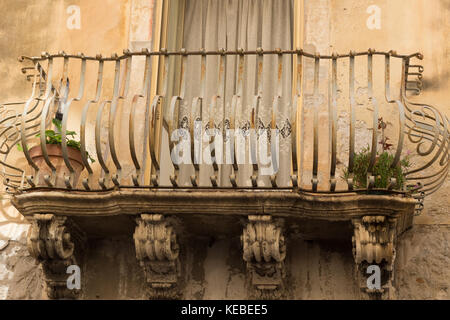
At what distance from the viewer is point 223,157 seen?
9.21 m

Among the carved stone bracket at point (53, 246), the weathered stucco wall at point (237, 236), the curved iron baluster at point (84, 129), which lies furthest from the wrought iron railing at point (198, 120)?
the carved stone bracket at point (53, 246)

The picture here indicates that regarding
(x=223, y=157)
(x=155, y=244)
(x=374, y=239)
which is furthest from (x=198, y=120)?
(x=374, y=239)

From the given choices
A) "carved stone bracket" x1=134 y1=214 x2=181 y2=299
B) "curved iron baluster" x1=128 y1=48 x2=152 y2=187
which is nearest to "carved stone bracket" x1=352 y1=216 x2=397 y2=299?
"carved stone bracket" x1=134 y1=214 x2=181 y2=299

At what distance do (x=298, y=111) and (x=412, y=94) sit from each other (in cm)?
91

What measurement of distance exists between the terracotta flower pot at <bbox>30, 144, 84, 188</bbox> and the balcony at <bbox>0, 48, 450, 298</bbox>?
10mm

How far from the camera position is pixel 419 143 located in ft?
30.8

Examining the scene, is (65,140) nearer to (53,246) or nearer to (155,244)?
(53,246)

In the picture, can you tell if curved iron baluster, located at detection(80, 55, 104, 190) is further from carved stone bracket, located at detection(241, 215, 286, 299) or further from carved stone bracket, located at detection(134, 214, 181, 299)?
carved stone bracket, located at detection(241, 215, 286, 299)

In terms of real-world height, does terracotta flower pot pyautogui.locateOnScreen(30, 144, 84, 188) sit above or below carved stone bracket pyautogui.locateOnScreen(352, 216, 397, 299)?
above

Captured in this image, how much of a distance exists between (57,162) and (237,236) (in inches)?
56.5

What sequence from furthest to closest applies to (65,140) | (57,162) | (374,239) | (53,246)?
(57,162) < (53,246) < (65,140) < (374,239)

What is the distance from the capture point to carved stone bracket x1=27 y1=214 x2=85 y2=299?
28.8ft
